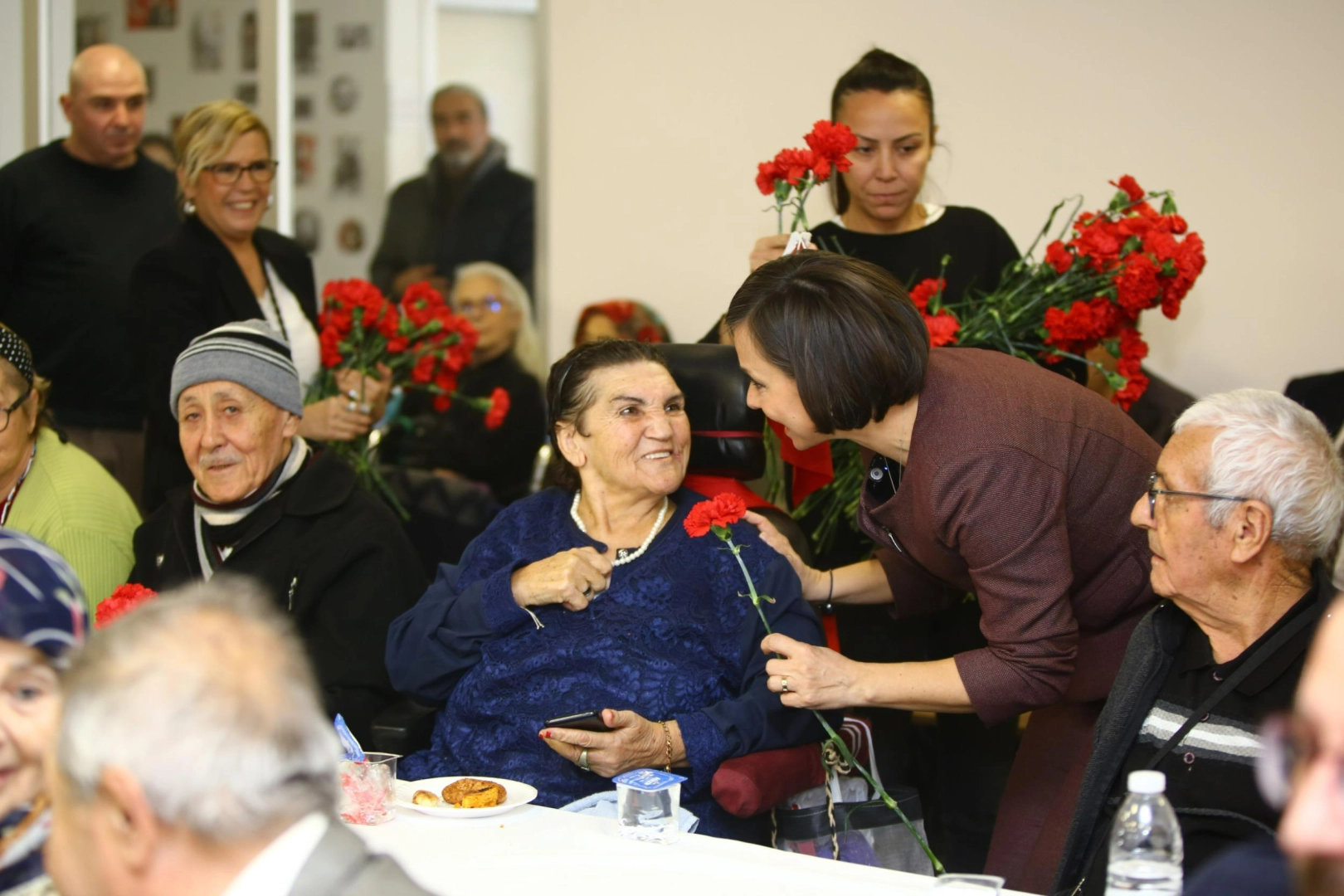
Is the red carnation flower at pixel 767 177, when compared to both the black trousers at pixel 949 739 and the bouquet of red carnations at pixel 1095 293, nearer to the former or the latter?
the bouquet of red carnations at pixel 1095 293

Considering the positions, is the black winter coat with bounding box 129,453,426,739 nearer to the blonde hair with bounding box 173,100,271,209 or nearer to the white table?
the white table

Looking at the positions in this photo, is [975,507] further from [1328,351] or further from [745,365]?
[1328,351]

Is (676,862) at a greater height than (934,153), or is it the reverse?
(934,153)

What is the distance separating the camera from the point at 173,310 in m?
3.61

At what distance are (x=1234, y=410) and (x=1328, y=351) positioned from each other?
234 centimetres

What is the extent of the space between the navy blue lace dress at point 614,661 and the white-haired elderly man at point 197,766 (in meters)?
1.35

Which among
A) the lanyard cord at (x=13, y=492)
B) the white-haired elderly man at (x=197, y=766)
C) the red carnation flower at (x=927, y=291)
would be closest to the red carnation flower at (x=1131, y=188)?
the red carnation flower at (x=927, y=291)

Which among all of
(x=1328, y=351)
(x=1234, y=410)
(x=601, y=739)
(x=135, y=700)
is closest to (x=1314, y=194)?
(x=1328, y=351)

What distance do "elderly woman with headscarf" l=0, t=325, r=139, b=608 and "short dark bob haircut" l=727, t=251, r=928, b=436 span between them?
5.97 ft

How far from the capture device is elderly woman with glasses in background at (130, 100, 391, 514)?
11.8 feet

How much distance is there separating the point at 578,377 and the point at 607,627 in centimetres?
56

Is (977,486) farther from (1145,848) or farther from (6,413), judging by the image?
(6,413)

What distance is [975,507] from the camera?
218 cm

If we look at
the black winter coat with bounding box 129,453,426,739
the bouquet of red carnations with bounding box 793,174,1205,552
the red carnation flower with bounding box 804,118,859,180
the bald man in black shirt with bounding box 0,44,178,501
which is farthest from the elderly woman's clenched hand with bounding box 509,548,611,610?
the bald man in black shirt with bounding box 0,44,178,501
